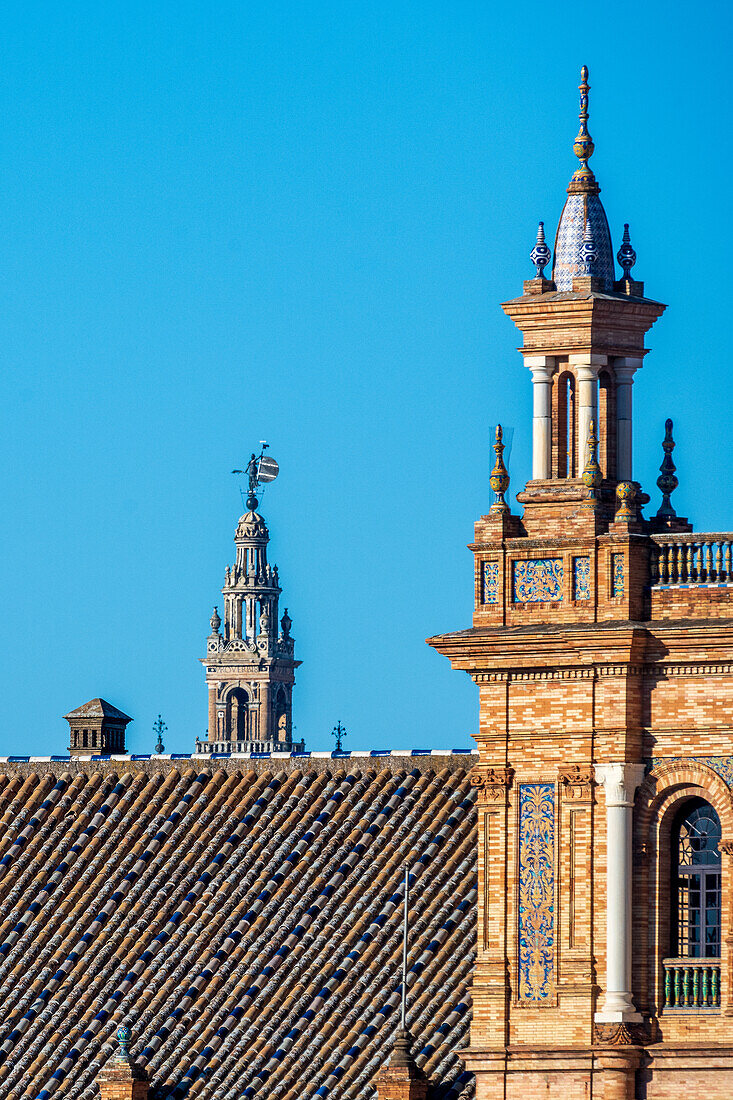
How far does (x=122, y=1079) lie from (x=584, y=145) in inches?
639

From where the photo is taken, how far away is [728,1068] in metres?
49.0

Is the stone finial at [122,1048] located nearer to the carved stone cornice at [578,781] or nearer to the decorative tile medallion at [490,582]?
the carved stone cornice at [578,781]

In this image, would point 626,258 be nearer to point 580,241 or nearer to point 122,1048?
point 580,241

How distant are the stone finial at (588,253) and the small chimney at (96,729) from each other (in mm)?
15297

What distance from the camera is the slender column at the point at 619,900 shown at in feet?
162

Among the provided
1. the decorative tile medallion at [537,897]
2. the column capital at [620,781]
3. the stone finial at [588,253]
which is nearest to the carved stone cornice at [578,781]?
the column capital at [620,781]

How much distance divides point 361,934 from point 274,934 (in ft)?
5.36

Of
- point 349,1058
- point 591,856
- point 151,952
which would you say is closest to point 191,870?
point 151,952

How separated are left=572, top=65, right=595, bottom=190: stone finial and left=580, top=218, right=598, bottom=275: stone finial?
3.49ft

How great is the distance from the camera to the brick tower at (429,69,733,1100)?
163 ft

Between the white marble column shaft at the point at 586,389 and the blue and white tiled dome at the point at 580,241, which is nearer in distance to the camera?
the white marble column shaft at the point at 586,389

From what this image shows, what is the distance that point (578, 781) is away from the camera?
50188 millimetres

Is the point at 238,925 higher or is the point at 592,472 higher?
the point at 592,472

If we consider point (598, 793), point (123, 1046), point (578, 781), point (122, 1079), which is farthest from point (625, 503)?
point (122, 1079)
